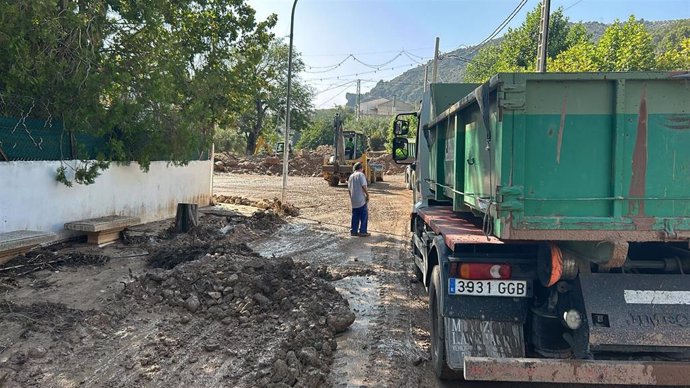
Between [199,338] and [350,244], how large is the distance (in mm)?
6448

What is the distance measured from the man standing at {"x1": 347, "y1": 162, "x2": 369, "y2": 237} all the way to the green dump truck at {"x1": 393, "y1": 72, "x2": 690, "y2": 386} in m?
8.46

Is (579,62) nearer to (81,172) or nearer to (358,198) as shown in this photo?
(358,198)

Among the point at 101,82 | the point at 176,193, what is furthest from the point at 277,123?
the point at 101,82

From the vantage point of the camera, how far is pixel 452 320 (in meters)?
3.92

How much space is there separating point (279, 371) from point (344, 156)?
23886 millimetres

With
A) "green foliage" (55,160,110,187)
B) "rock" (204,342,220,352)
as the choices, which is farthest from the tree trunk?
"rock" (204,342,220,352)

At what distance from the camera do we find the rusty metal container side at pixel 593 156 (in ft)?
11.0

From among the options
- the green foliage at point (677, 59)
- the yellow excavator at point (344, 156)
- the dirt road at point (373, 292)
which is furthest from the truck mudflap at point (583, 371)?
the yellow excavator at point (344, 156)

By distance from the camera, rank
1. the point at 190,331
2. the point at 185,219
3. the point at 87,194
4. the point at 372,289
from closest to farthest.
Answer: the point at 190,331, the point at 372,289, the point at 87,194, the point at 185,219

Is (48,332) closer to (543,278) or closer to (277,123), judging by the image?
(543,278)

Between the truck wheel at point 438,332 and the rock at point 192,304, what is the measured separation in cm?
266

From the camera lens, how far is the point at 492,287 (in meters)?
3.80

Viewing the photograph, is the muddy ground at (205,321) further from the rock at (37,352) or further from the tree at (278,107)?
the tree at (278,107)

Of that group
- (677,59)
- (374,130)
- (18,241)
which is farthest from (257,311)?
(374,130)
